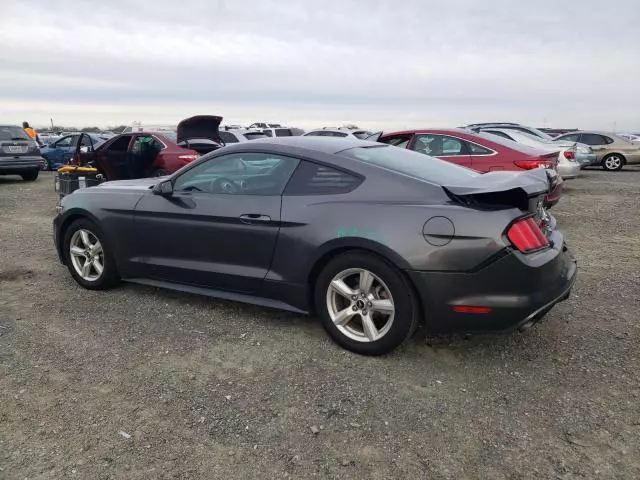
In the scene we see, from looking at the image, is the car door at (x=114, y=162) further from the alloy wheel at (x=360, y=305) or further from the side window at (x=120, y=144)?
the alloy wheel at (x=360, y=305)

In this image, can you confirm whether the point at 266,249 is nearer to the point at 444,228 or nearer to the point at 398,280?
the point at 398,280

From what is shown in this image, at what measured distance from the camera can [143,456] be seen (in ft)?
8.10

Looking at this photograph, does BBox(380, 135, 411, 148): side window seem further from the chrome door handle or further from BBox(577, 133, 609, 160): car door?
BBox(577, 133, 609, 160): car door

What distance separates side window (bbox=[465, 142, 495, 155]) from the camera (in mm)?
7629

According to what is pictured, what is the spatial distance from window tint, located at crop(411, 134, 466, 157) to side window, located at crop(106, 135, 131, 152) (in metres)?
6.09

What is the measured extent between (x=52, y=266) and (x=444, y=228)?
4456 millimetres

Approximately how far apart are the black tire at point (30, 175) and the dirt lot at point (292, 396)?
11460 millimetres

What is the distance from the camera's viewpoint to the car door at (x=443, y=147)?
7801mm

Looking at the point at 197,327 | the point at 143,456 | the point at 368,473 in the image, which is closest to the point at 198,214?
the point at 197,327

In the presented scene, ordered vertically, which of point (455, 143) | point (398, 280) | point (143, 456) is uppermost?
point (455, 143)

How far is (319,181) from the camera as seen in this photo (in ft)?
12.0

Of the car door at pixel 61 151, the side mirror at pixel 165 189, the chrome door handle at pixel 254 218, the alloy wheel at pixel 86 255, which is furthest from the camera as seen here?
the car door at pixel 61 151

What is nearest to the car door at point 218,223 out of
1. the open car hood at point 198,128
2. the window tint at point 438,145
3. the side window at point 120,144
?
the window tint at point 438,145

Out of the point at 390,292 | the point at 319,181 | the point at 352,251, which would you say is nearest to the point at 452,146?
the point at 319,181
